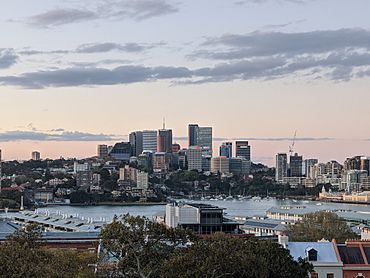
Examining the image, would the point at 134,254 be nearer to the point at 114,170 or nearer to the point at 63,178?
the point at 63,178

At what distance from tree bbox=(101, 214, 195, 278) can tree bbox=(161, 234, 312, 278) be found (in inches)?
16.9

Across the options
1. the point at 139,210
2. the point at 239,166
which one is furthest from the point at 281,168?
the point at 139,210

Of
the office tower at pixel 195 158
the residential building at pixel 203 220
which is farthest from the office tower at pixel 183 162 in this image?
the residential building at pixel 203 220

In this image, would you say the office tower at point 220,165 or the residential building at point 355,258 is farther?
the office tower at point 220,165

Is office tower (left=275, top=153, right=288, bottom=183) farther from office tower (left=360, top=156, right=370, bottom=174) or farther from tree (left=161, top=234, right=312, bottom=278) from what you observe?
tree (left=161, top=234, right=312, bottom=278)

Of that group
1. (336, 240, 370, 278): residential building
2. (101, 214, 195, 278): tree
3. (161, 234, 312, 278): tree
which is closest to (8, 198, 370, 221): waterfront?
(336, 240, 370, 278): residential building

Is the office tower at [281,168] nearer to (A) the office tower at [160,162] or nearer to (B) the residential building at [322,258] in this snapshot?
(A) the office tower at [160,162]

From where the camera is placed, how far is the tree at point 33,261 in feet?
40.6

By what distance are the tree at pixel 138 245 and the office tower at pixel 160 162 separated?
125 m

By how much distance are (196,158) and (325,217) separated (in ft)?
403

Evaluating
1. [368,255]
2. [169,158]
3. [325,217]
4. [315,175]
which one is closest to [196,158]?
[169,158]

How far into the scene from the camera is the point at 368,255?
18.0 meters

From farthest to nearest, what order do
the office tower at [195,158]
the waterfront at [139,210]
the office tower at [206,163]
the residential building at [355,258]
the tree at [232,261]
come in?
the office tower at [206,163] < the office tower at [195,158] < the waterfront at [139,210] < the residential building at [355,258] < the tree at [232,261]

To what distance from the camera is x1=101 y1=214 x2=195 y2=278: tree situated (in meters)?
13.3
